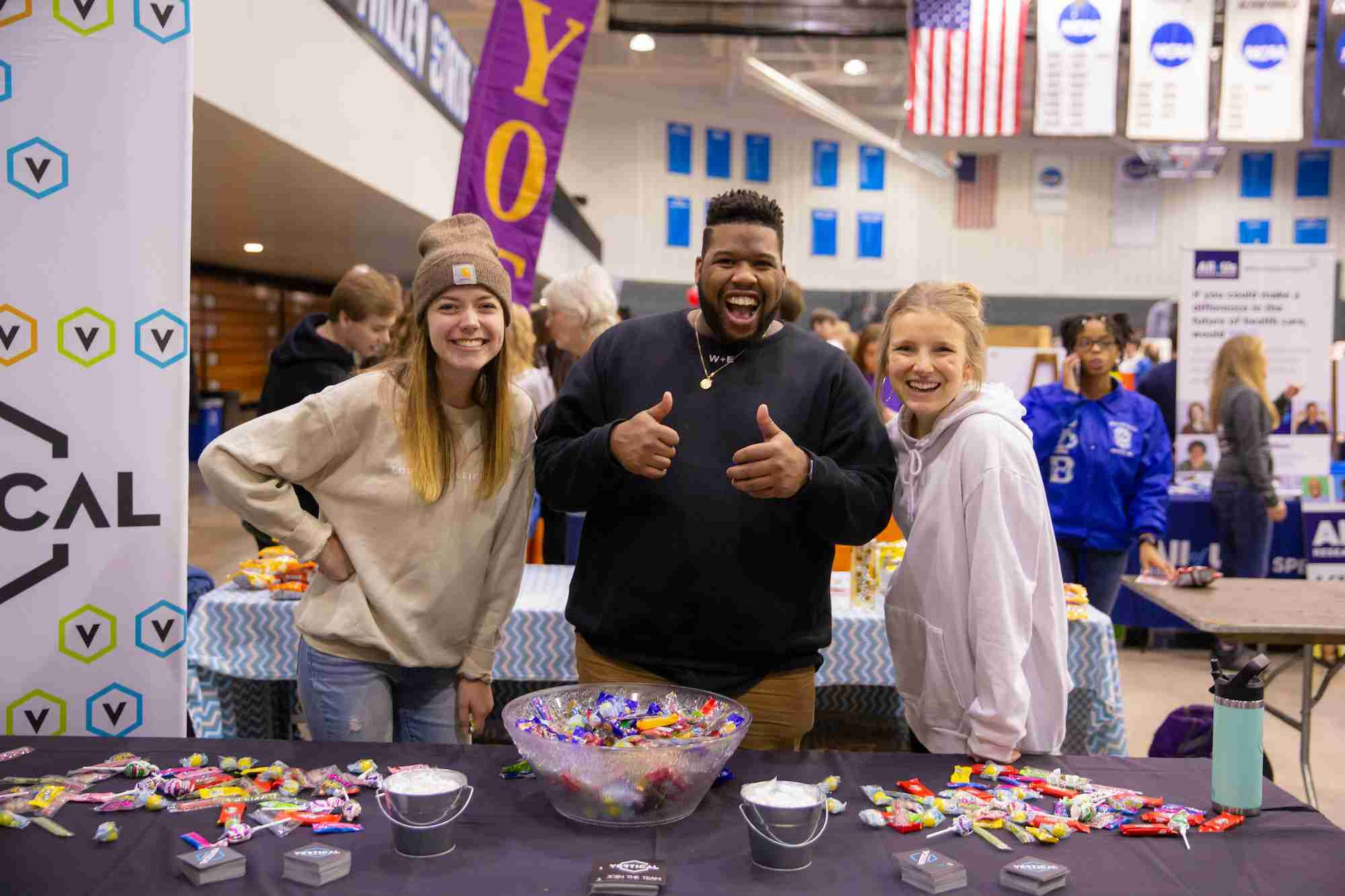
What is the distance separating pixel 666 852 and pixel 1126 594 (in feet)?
16.5

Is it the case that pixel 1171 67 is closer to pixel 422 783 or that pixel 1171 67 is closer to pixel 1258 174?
pixel 422 783

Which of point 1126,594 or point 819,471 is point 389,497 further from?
point 1126,594

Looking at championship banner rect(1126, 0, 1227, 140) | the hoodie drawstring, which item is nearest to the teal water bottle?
the hoodie drawstring

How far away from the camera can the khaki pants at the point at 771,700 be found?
1.91 meters

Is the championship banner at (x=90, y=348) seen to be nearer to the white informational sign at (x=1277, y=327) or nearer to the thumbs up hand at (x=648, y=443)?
the thumbs up hand at (x=648, y=443)

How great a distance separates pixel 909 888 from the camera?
4.38ft

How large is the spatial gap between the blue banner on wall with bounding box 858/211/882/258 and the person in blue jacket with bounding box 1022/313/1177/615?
1395cm

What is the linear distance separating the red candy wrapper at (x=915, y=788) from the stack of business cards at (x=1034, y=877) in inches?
10.1

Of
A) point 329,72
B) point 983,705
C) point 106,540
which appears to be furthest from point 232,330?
point 983,705

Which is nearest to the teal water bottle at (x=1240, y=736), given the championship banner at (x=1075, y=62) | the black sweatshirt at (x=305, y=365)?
the black sweatshirt at (x=305, y=365)

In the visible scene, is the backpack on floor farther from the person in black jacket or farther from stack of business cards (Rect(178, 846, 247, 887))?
the person in black jacket

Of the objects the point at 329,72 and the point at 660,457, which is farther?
the point at 329,72

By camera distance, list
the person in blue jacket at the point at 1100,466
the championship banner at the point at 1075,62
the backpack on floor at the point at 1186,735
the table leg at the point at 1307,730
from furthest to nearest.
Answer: the championship banner at the point at 1075,62
the person in blue jacket at the point at 1100,466
the table leg at the point at 1307,730
the backpack on floor at the point at 1186,735

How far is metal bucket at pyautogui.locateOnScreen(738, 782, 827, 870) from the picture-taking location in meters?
1.37
